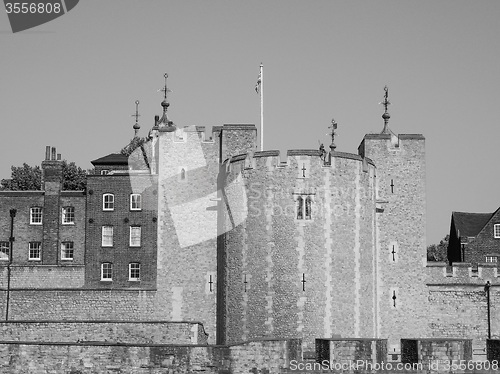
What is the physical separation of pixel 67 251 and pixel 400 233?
1634cm

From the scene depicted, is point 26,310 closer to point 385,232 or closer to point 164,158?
point 164,158

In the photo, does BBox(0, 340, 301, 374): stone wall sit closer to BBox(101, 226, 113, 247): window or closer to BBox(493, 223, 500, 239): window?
BBox(101, 226, 113, 247): window

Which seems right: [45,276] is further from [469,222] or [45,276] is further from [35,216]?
[469,222]

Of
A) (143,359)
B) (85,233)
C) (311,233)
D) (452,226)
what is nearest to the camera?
(143,359)

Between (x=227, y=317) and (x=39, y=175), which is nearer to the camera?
(x=227, y=317)

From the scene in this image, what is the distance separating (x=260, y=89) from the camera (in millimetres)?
42188

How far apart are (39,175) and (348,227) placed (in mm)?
38317

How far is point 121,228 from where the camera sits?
4519 centimetres

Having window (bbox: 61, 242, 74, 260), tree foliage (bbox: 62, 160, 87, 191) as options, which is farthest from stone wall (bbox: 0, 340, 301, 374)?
tree foliage (bbox: 62, 160, 87, 191)

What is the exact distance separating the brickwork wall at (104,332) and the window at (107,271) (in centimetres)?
1108

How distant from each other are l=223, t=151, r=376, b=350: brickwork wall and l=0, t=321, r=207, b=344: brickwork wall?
125 inches

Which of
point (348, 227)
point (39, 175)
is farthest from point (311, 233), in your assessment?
point (39, 175)

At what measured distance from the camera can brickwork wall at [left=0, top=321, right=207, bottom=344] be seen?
31797 mm

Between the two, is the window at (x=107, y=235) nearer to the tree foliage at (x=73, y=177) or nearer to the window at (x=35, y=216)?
the window at (x=35, y=216)
